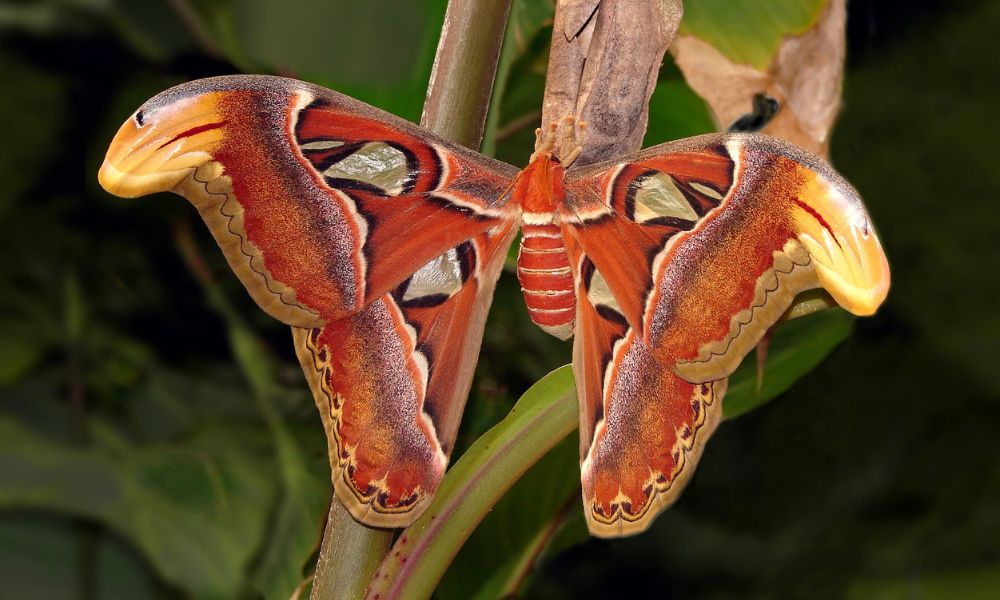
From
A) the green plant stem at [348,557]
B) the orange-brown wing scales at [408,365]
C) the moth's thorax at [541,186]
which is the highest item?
the moth's thorax at [541,186]

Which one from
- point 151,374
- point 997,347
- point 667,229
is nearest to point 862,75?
point 997,347

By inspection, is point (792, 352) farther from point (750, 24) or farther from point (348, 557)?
point (348, 557)

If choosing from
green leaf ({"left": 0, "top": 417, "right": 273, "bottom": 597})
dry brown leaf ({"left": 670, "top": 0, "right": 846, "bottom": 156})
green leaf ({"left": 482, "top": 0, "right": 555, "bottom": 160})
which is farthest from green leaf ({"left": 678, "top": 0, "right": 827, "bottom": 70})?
green leaf ({"left": 0, "top": 417, "right": 273, "bottom": 597})

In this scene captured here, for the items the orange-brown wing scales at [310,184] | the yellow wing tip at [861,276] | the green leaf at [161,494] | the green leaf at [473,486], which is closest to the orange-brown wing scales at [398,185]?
the orange-brown wing scales at [310,184]

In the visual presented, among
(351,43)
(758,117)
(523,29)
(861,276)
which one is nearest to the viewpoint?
(861,276)

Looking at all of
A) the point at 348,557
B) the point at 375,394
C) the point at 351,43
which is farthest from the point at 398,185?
the point at 351,43

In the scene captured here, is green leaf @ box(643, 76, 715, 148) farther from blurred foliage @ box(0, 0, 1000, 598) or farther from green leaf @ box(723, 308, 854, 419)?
blurred foliage @ box(0, 0, 1000, 598)

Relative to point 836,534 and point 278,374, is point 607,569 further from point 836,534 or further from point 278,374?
point 278,374

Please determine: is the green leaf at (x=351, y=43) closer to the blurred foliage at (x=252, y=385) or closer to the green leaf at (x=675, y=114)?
the blurred foliage at (x=252, y=385)
